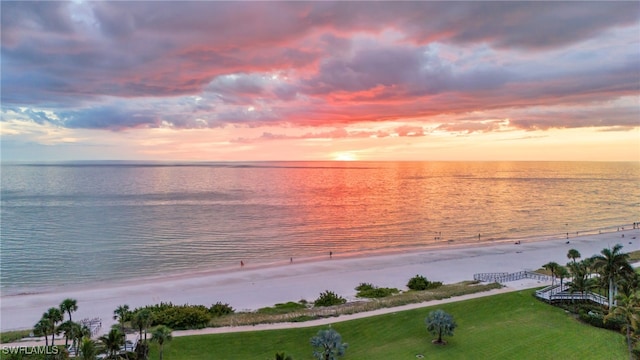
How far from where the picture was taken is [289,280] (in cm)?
Result: 5253

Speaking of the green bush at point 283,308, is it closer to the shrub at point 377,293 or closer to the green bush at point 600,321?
the shrub at point 377,293

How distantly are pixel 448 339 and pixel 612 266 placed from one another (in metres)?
16.4

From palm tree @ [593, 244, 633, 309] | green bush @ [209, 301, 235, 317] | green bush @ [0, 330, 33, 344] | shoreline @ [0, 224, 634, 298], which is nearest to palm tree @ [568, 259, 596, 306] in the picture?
palm tree @ [593, 244, 633, 309]

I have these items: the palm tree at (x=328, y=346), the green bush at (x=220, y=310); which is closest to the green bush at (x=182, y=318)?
the green bush at (x=220, y=310)

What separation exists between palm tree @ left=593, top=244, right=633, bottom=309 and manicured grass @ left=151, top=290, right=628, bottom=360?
4.61m

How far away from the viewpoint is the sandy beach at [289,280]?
144 ft

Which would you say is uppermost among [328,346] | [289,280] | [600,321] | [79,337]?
[79,337]

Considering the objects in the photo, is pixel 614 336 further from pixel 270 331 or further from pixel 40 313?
pixel 40 313

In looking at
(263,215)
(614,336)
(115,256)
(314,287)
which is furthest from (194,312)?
(263,215)

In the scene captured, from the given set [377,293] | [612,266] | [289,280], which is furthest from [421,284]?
[612,266]

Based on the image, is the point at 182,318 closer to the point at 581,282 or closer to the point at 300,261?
the point at 300,261

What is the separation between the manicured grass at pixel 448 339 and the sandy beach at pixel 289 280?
1031 cm

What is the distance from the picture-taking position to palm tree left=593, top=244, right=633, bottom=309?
34031 millimetres

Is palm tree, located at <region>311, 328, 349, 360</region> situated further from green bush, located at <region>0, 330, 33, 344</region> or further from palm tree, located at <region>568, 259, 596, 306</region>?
green bush, located at <region>0, 330, 33, 344</region>
